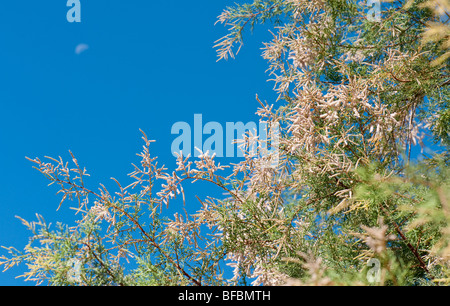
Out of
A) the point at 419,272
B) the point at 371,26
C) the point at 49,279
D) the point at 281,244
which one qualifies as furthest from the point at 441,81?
the point at 49,279

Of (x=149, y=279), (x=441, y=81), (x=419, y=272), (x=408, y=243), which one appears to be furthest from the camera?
(x=441, y=81)

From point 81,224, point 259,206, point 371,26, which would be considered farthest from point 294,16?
point 81,224

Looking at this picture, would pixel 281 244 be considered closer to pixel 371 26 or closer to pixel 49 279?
pixel 49 279

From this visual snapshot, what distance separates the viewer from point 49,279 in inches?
101

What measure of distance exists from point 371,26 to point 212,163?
274 centimetres
